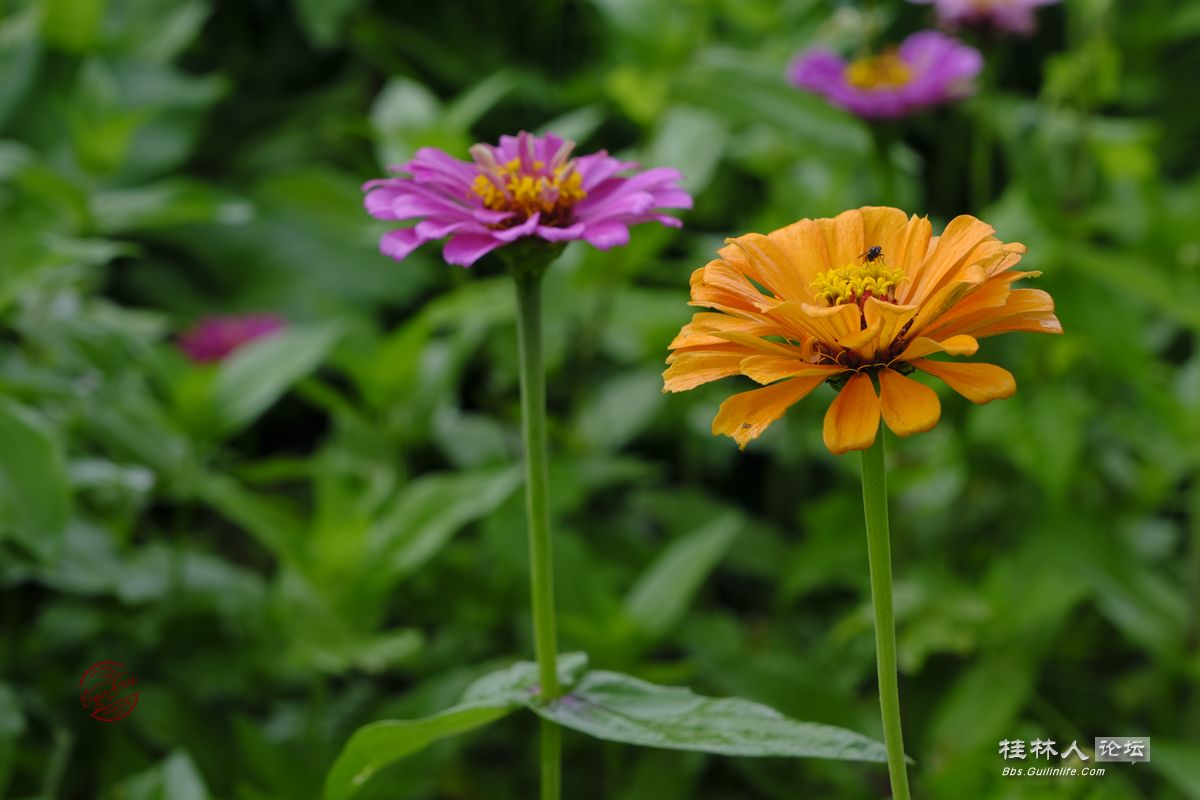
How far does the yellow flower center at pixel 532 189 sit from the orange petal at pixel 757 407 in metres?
0.16

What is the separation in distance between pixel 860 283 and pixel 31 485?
1.87 feet

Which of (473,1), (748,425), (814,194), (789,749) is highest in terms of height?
(473,1)

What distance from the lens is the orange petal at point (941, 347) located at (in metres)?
0.42

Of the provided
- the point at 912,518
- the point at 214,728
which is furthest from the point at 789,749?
the point at 912,518

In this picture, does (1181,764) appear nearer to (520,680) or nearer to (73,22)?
(520,680)

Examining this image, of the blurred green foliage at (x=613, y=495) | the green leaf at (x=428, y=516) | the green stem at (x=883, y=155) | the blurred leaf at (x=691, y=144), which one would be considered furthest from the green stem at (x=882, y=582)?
the blurred leaf at (x=691, y=144)

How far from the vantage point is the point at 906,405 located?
1.44ft

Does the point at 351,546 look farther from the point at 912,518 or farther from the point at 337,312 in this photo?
the point at 912,518

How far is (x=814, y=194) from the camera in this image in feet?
4.21

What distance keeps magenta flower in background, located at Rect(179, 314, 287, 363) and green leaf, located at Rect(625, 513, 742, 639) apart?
0.59 meters

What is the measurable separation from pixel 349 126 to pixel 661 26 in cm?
35

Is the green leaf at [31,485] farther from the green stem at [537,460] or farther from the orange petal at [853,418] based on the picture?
the orange petal at [853,418]

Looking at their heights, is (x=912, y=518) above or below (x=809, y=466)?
below

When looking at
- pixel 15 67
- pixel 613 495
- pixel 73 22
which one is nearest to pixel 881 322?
pixel 613 495
